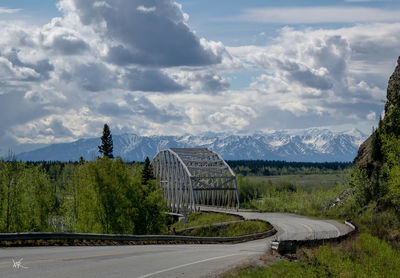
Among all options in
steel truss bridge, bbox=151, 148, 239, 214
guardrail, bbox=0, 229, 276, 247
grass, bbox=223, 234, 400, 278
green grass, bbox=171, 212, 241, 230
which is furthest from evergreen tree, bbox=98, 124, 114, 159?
grass, bbox=223, 234, 400, 278

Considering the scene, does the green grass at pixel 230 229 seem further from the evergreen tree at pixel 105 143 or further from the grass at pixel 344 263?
the evergreen tree at pixel 105 143

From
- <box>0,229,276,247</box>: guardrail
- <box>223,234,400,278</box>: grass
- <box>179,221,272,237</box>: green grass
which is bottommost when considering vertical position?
<box>179,221,272,237</box>: green grass

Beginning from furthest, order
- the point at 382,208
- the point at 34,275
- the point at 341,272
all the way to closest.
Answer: the point at 382,208 < the point at 341,272 < the point at 34,275

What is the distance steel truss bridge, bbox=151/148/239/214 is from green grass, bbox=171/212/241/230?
8726 millimetres

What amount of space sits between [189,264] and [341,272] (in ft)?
25.4

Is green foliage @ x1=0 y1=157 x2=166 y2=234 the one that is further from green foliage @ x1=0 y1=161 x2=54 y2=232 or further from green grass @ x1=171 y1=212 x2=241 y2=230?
green grass @ x1=171 y1=212 x2=241 y2=230

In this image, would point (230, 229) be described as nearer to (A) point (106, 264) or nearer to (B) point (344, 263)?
(B) point (344, 263)

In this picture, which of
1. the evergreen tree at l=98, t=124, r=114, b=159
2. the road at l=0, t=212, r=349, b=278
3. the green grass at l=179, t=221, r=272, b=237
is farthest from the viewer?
the evergreen tree at l=98, t=124, r=114, b=159

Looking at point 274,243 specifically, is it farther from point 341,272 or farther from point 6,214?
point 6,214

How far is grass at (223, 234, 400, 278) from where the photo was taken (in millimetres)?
16259

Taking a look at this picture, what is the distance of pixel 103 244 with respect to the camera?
21594 millimetres

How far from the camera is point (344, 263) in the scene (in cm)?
2083

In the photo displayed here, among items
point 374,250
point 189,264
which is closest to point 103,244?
point 189,264

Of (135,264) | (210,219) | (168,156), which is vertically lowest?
(210,219)
